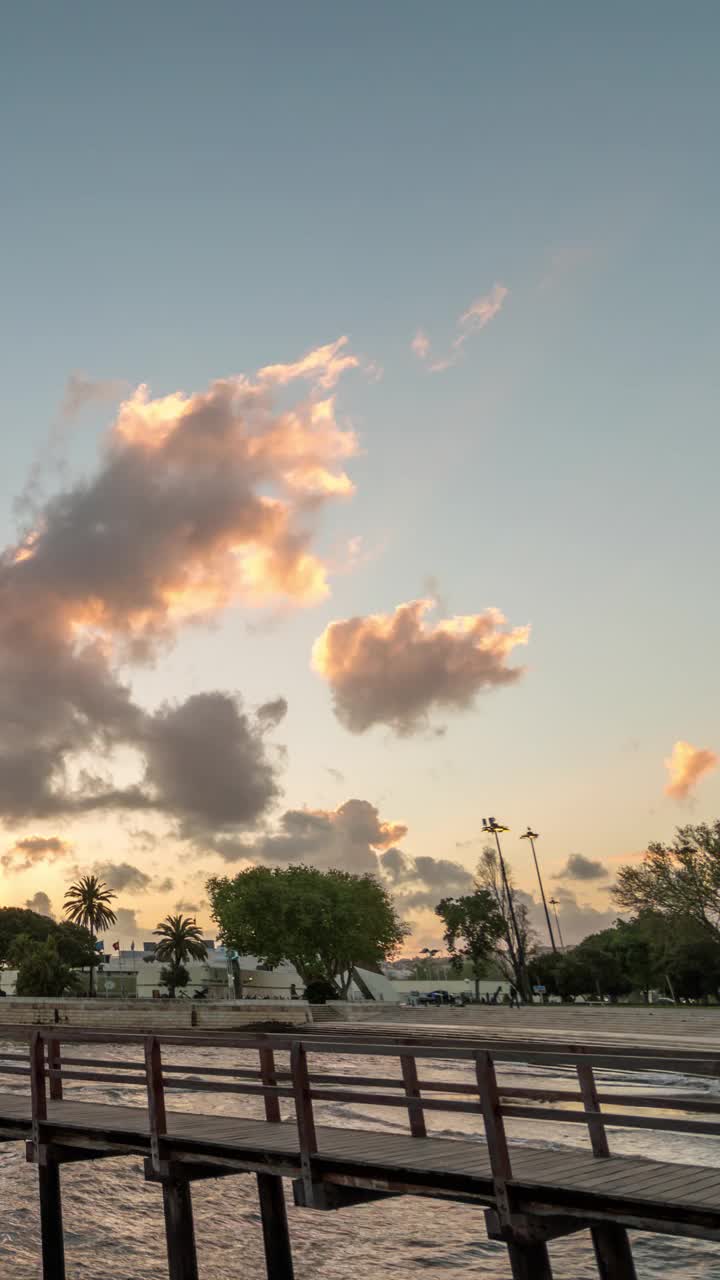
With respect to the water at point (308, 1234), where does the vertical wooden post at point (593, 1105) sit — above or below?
above

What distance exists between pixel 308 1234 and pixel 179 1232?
7562 mm

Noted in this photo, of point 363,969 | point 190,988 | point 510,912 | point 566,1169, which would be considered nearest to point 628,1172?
point 566,1169

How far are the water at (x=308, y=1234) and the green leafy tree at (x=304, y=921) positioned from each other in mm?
64369

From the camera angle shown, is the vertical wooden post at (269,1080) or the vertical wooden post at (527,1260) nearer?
the vertical wooden post at (527,1260)

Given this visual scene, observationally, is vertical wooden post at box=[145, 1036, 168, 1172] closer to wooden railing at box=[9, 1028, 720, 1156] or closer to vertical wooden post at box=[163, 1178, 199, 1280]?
wooden railing at box=[9, 1028, 720, 1156]

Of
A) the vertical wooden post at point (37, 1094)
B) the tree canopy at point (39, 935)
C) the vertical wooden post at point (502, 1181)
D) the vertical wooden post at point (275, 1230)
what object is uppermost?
the tree canopy at point (39, 935)

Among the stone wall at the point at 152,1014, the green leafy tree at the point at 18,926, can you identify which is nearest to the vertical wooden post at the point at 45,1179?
the stone wall at the point at 152,1014

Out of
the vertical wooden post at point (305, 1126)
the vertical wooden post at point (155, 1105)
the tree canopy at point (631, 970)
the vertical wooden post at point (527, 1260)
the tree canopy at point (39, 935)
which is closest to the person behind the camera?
the vertical wooden post at point (527, 1260)

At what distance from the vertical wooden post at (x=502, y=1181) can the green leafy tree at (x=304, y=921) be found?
81448 mm

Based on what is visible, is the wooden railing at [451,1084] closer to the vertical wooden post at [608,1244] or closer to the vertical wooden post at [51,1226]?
the vertical wooden post at [608,1244]

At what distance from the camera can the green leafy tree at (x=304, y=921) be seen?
8894cm

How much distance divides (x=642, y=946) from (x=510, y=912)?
20975 mm

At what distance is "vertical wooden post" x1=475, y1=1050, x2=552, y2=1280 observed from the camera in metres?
8.05

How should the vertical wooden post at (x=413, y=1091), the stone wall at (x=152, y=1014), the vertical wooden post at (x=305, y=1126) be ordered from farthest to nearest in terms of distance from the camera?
the stone wall at (x=152, y=1014), the vertical wooden post at (x=413, y=1091), the vertical wooden post at (x=305, y=1126)
